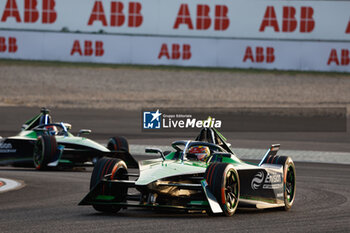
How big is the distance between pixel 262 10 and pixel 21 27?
42.4 feet

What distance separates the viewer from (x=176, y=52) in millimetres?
46406

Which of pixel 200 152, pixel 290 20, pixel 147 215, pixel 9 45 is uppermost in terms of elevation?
pixel 290 20

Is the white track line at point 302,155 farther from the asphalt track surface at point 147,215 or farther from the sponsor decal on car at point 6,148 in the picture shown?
the asphalt track surface at point 147,215

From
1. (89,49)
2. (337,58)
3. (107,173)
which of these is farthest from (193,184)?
(337,58)

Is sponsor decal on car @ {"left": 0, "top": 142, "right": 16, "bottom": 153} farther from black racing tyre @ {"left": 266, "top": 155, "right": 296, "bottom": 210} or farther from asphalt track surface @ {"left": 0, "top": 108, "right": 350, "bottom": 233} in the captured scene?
black racing tyre @ {"left": 266, "top": 155, "right": 296, "bottom": 210}

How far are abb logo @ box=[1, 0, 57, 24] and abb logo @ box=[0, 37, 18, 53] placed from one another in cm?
197

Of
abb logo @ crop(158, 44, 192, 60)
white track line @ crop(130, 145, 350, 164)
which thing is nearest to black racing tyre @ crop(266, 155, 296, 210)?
white track line @ crop(130, 145, 350, 164)

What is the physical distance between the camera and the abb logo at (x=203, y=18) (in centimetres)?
4788

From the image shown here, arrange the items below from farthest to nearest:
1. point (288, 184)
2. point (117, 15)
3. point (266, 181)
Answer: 1. point (117, 15)
2. point (288, 184)
3. point (266, 181)

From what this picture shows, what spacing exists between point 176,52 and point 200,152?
3438 centimetres

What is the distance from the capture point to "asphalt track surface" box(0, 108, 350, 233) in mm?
10039

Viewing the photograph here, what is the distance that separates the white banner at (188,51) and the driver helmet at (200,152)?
33.7 m

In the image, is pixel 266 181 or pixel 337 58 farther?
pixel 337 58

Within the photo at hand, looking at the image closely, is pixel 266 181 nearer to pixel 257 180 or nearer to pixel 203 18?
pixel 257 180
